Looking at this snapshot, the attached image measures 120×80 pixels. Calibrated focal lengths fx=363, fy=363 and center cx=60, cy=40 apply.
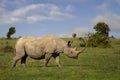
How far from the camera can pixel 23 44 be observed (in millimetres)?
25547

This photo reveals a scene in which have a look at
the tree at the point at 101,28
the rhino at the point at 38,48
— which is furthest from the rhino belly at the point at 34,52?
the tree at the point at 101,28

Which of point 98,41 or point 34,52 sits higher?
point 98,41

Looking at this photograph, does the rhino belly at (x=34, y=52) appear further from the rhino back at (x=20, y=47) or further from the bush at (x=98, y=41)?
the bush at (x=98, y=41)

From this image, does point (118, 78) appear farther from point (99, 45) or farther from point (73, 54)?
point (99, 45)

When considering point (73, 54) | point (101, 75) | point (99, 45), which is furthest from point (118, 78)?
point (99, 45)

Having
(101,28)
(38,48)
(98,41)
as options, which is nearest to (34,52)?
(38,48)

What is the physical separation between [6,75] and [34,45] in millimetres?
6023

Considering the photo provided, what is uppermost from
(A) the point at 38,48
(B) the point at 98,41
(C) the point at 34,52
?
(B) the point at 98,41

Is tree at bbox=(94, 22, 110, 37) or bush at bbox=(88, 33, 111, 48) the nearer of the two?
bush at bbox=(88, 33, 111, 48)

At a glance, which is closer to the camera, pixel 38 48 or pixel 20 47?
pixel 20 47

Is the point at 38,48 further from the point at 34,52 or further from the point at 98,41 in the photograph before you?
the point at 98,41

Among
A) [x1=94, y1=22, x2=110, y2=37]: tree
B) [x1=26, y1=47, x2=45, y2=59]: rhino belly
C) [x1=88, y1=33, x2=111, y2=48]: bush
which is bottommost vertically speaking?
[x1=26, y1=47, x2=45, y2=59]: rhino belly

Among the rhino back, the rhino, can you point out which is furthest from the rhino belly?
the rhino back

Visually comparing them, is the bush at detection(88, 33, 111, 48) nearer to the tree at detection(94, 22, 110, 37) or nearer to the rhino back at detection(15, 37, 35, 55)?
the tree at detection(94, 22, 110, 37)
